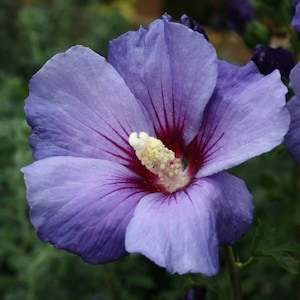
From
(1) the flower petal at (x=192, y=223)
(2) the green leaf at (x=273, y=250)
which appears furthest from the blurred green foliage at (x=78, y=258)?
(1) the flower petal at (x=192, y=223)

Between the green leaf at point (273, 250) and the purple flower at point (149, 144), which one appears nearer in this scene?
the purple flower at point (149, 144)

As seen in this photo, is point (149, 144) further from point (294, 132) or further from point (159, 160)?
point (294, 132)

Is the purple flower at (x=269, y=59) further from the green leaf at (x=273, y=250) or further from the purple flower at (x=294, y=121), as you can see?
the green leaf at (x=273, y=250)

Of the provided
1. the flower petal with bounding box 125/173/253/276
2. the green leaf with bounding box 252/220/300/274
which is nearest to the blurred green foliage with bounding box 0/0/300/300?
the green leaf with bounding box 252/220/300/274

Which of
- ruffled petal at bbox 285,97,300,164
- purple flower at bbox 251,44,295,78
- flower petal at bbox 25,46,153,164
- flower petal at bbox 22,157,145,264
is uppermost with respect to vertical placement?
flower petal at bbox 25,46,153,164

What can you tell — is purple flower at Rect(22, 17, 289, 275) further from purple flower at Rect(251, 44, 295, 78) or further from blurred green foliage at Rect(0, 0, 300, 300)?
blurred green foliage at Rect(0, 0, 300, 300)

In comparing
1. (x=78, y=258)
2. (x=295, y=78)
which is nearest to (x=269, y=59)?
(x=295, y=78)
